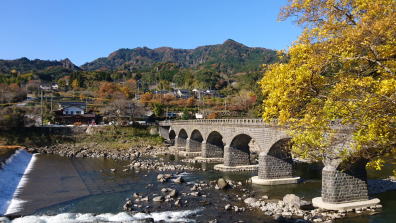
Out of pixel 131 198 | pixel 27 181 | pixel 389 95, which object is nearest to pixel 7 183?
pixel 27 181

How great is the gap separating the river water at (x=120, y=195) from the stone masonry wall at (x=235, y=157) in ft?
7.52

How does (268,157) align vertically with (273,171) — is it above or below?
above

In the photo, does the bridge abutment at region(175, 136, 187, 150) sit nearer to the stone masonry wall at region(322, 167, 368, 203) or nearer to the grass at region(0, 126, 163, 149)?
the grass at region(0, 126, 163, 149)

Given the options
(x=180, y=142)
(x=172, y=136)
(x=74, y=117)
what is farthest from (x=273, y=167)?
(x=74, y=117)

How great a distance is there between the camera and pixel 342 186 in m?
20.4

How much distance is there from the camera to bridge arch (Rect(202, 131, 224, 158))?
4550 cm

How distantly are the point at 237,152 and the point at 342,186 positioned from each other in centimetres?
1750

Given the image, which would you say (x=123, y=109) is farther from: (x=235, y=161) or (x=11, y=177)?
(x=235, y=161)

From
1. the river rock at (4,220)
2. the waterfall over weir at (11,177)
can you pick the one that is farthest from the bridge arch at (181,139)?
the river rock at (4,220)

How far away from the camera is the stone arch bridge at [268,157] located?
20.4 metres

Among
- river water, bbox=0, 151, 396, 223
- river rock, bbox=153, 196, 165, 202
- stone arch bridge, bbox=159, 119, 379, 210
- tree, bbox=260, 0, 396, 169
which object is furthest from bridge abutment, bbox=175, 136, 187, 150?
tree, bbox=260, 0, 396, 169

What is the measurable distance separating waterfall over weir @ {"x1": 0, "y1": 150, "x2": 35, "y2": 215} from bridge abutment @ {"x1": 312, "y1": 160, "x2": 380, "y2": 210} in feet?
68.5

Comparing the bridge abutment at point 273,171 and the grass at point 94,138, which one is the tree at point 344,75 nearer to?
the bridge abutment at point 273,171

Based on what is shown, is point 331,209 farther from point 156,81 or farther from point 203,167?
point 156,81
